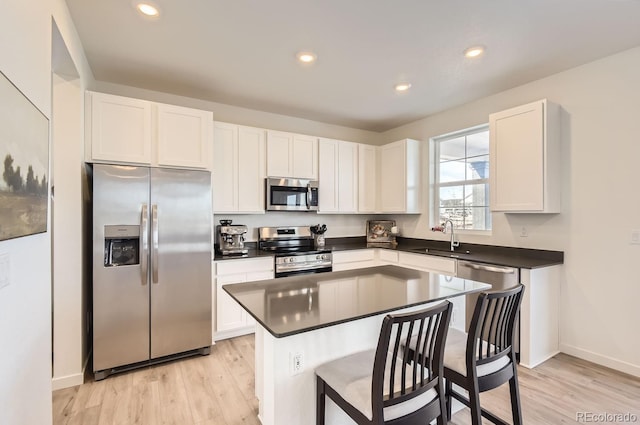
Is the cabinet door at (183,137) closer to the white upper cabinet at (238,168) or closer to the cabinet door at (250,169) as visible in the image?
the white upper cabinet at (238,168)

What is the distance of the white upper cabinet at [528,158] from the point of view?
2.83 m

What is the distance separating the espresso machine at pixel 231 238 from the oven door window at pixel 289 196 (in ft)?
1.80

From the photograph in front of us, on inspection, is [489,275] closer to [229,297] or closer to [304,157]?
[304,157]

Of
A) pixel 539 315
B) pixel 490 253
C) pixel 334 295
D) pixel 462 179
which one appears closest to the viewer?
pixel 334 295

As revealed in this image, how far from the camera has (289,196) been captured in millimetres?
3889

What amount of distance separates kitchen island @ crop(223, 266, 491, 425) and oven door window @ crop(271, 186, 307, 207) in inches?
73.5

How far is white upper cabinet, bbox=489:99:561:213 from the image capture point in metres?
2.83

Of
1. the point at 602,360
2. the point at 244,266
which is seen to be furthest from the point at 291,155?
the point at 602,360

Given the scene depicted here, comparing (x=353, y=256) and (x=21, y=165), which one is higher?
(x=21, y=165)

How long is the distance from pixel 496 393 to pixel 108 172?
352cm

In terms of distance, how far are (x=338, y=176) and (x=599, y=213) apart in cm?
280

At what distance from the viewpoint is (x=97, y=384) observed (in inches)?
95.9

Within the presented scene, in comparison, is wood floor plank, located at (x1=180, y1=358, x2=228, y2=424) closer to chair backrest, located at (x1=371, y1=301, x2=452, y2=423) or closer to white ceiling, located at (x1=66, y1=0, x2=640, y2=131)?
chair backrest, located at (x1=371, y1=301, x2=452, y2=423)

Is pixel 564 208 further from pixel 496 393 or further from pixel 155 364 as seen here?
pixel 155 364
